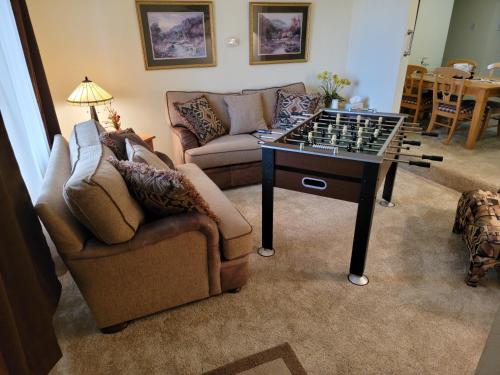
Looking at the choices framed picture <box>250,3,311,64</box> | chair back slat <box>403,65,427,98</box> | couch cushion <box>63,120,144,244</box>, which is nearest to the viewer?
couch cushion <box>63,120,144,244</box>

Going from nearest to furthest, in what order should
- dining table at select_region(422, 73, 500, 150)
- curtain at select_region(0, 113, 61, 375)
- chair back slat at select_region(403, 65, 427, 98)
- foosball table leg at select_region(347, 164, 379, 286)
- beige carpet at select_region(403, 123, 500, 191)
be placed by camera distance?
curtain at select_region(0, 113, 61, 375) < foosball table leg at select_region(347, 164, 379, 286) < beige carpet at select_region(403, 123, 500, 191) < dining table at select_region(422, 73, 500, 150) < chair back slat at select_region(403, 65, 427, 98)

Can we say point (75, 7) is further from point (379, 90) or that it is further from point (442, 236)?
point (442, 236)

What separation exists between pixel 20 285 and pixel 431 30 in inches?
276

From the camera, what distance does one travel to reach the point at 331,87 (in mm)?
4332

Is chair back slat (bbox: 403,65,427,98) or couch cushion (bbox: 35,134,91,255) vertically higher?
chair back slat (bbox: 403,65,427,98)

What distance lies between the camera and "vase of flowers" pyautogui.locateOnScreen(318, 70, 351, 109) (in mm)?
4020

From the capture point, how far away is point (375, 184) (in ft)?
5.89

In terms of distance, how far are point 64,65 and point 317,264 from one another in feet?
9.68

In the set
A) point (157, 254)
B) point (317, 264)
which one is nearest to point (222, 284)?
point (157, 254)

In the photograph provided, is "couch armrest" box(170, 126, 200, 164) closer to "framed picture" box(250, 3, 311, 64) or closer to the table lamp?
the table lamp

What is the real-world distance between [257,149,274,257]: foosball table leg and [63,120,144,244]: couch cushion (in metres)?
0.82

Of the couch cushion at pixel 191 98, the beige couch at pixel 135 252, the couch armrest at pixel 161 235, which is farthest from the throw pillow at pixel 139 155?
the couch cushion at pixel 191 98

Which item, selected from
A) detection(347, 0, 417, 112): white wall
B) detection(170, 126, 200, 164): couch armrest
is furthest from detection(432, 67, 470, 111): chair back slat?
detection(170, 126, 200, 164): couch armrest

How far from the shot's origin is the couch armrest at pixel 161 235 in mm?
1520
